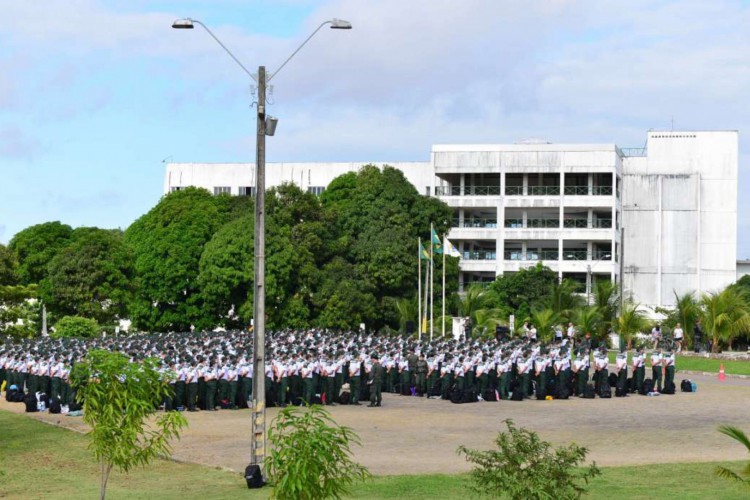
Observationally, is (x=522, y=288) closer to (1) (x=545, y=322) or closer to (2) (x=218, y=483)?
(1) (x=545, y=322)

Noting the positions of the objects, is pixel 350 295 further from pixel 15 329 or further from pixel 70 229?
pixel 15 329

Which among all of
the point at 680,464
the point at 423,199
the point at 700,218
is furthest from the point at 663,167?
the point at 680,464

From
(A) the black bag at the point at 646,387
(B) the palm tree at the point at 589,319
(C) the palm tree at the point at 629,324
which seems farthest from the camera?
(C) the palm tree at the point at 629,324

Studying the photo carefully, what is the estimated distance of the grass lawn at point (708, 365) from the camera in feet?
154

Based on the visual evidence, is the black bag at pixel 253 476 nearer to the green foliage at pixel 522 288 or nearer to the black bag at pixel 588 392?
the black bag at pixel 588 392

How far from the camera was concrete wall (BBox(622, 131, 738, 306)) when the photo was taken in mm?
75750

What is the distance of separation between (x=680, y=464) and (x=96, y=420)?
1115cm

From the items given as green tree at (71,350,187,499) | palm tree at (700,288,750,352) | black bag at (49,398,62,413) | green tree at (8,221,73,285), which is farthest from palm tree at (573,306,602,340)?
green tree at (71,350,187,499)

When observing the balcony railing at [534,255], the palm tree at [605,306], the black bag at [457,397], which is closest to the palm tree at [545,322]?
the palm tree at [605,306]

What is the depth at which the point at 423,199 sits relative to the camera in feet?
208

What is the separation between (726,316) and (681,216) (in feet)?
87.3

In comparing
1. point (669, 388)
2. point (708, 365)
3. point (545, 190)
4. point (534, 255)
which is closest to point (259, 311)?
point (669, 388)

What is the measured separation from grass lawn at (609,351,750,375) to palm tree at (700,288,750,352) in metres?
1.31

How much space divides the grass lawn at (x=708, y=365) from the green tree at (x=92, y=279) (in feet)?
82.8
